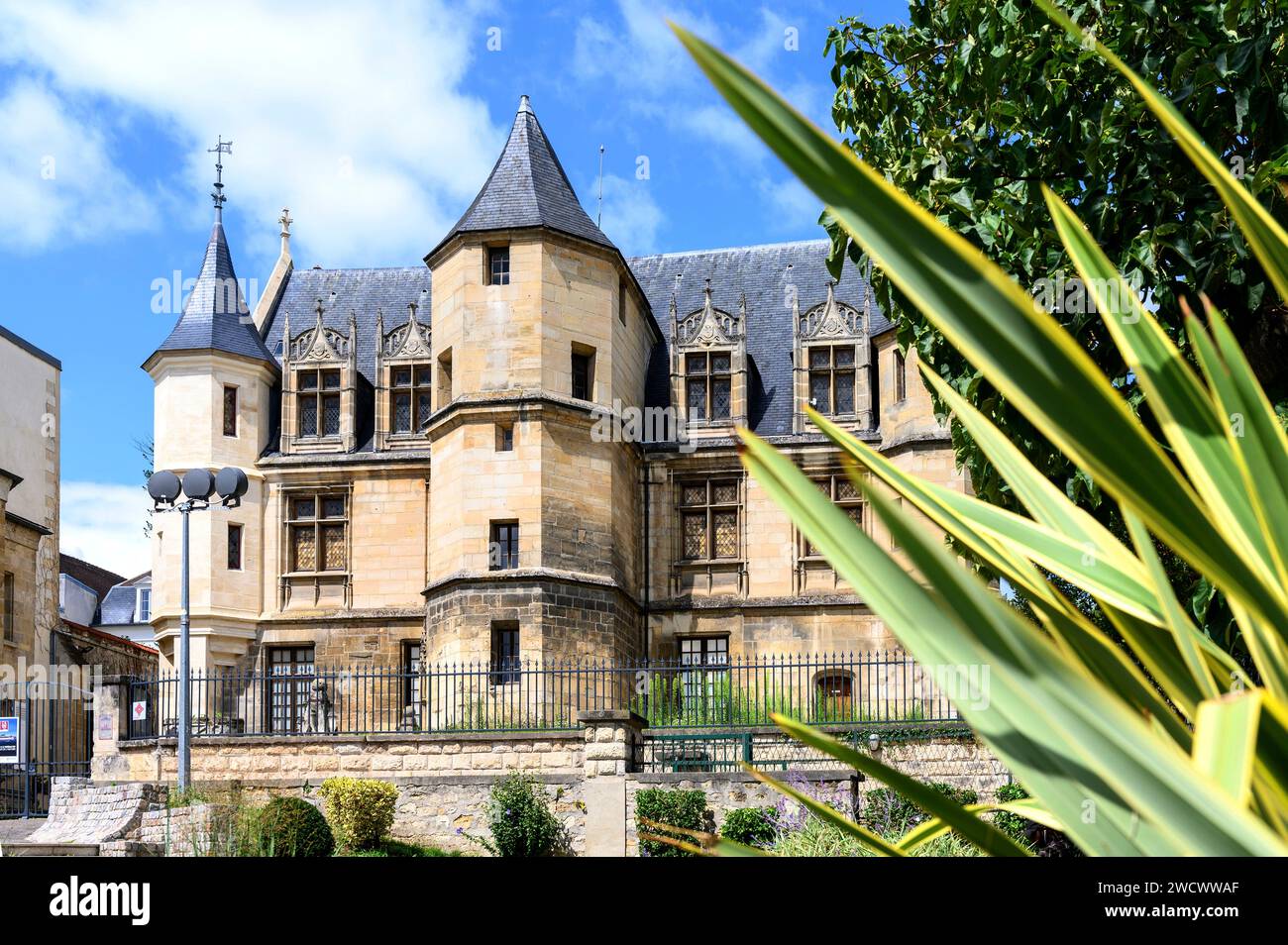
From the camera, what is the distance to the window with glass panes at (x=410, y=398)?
1233 inches

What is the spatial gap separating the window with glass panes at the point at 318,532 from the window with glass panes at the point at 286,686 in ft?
5.50

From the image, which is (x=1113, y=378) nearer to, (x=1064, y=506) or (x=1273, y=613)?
(x=1064, y=506)

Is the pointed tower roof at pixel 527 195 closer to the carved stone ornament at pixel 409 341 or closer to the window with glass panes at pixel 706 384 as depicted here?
the carved stone ornament at pixel 409 341

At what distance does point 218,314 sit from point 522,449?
335 inches

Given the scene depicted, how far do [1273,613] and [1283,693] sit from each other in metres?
0.13

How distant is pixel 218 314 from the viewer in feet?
104

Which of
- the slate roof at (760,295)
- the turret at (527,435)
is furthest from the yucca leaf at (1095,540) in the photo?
the slate roof at (760,295)

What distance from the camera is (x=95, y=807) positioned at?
19734 mm

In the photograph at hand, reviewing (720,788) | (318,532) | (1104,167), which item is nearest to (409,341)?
(318,532)

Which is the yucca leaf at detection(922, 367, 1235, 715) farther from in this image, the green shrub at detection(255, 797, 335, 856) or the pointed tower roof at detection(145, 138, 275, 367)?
the pointed tower roof at detection(145, 138, 275, 367)

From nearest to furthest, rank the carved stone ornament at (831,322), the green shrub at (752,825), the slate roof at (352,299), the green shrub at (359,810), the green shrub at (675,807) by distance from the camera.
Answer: the green shrub at (752,825) < the green shrub at (675,807) < the green shrub at (359,810) < the carved stone ornament at (831,322) < the slate roof at (352,299)

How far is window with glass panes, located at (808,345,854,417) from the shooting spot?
30625mm

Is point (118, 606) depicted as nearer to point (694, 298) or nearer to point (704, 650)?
point (694, 298)

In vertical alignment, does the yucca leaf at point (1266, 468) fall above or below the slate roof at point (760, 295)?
below
